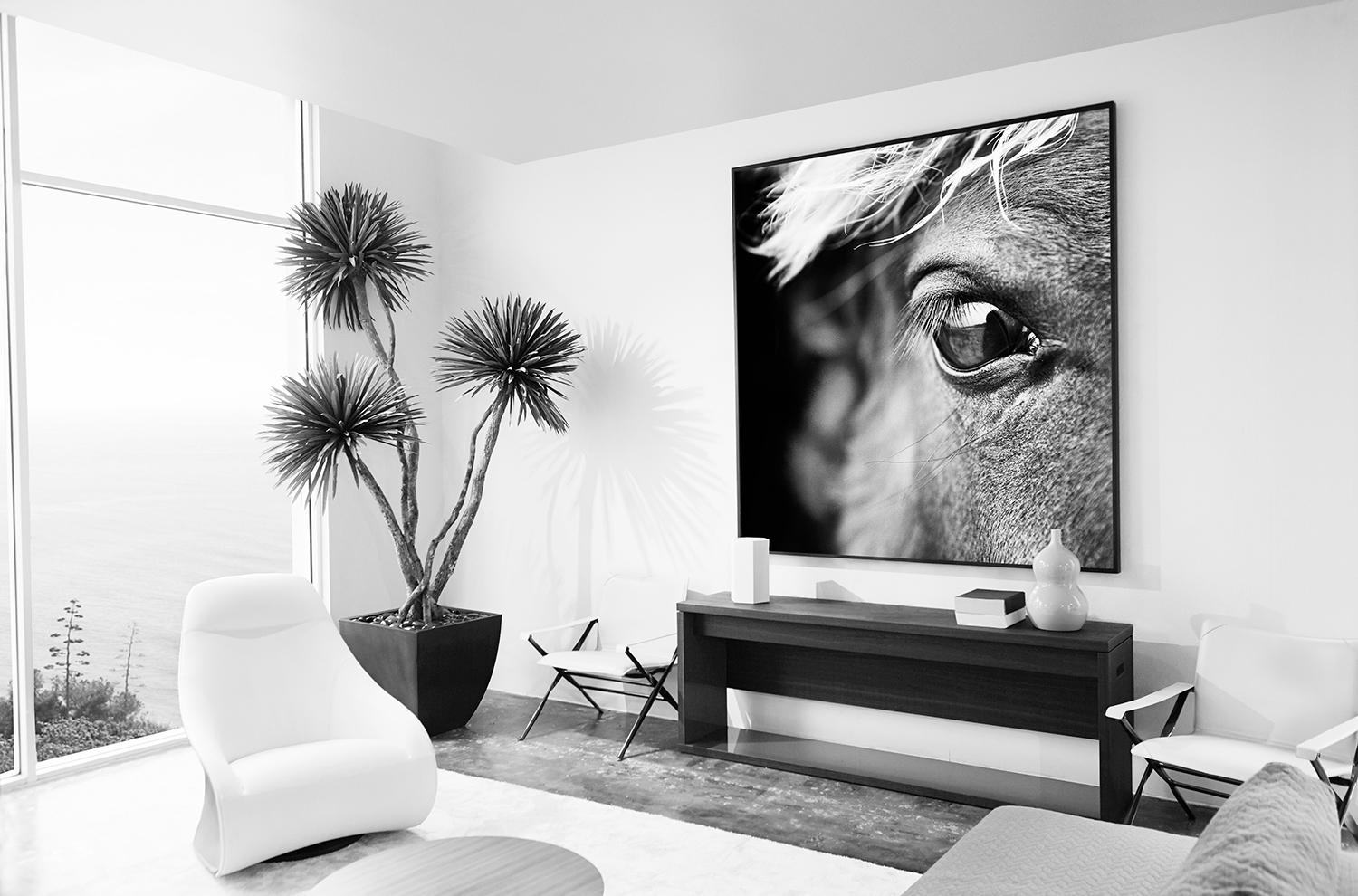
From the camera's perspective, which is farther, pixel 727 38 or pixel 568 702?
pixel 568 702

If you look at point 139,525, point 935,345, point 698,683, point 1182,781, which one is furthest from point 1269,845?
point 139,525

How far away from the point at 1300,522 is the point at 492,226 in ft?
13.9

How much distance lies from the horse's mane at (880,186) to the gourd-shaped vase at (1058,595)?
4.63ft

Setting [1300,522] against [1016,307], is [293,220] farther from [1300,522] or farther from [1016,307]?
[1300,522]

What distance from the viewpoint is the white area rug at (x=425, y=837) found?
320 centimetres

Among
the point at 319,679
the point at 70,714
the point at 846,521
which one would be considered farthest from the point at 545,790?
the point at 70,714

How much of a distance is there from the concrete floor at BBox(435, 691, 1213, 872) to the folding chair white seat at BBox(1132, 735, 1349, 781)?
38 cm

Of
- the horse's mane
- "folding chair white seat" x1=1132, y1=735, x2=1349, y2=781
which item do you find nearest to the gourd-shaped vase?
"folding chair white seat" x1=1132, y1=735, x2=1349, y2=781

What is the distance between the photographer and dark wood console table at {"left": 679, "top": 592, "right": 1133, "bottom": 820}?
12.1 feet

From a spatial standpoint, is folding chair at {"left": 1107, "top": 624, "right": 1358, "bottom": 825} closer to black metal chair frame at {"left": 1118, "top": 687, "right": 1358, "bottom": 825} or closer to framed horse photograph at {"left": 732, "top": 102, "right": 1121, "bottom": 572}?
black metal chair frame at {"left": 1118, "top": 687, "right": 1358, "bottom": 825}

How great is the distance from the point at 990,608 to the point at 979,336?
1133 mm

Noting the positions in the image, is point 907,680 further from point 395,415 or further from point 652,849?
point 395,415

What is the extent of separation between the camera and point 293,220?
16.7 ft

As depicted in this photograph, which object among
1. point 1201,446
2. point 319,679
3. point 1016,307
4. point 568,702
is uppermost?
point 1016,307
